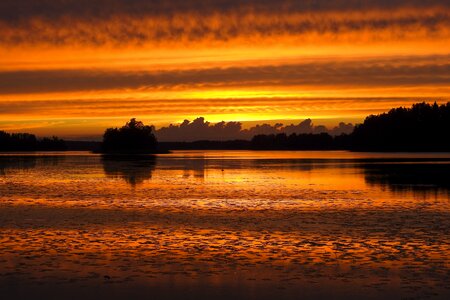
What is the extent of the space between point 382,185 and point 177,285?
28.3m

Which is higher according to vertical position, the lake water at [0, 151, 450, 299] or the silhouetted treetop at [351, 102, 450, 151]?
the silhouetted treetop at [351, 102, 450, 151]

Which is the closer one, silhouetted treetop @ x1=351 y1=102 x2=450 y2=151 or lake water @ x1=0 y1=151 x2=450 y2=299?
lake water @ x1=0 y1=151 x2=450 y2=299

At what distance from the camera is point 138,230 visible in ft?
62.6

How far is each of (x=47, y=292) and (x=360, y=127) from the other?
18281 cm

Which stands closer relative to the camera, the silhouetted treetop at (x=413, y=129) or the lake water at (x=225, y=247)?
the lake water at (x=225, y=247)

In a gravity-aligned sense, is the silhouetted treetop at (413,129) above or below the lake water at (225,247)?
above

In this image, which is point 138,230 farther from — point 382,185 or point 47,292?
point 382,185

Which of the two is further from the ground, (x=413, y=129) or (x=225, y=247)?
(x=413, y=129)

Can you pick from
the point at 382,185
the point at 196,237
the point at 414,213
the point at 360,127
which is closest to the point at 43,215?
the point at 196,237

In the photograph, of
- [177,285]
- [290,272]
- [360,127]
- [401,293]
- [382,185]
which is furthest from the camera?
[360,127]

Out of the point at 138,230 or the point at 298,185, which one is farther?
the point at 298,185

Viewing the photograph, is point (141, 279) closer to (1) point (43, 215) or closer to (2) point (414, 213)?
(1) point (43, 215)

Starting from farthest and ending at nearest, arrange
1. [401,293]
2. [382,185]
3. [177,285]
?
[382,185] < [177,285] < [401,293]

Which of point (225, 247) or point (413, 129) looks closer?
point (225, 247)
